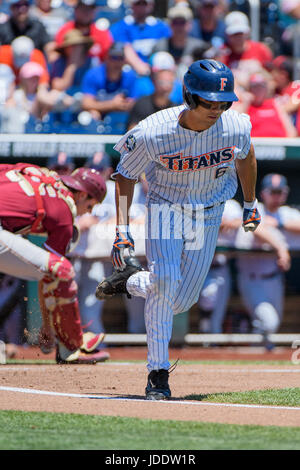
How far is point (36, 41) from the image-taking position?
1091 centimetres

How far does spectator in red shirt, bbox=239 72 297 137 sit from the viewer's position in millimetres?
10023

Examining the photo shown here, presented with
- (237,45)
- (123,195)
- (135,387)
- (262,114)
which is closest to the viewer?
(123,195)

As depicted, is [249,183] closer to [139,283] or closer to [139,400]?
[139,283]

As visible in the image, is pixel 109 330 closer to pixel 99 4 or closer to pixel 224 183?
pixel 224 183

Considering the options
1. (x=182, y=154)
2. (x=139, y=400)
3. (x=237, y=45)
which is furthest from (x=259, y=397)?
(x=237, y=45)

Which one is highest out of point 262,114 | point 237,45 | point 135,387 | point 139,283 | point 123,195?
point 237,45

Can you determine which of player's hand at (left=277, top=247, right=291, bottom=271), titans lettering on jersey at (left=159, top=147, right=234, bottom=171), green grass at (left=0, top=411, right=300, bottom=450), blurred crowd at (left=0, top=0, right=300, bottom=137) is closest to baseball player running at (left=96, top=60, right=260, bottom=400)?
titans lettering on jersey at (left=159, top=147, right=234, bottom=171)

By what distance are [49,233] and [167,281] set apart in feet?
6.42

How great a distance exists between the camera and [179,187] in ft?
17.0

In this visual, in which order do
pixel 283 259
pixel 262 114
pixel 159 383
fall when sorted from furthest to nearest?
pixel 262 114
pixel 283 259
pixel 159 383

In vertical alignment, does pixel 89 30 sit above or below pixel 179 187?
above

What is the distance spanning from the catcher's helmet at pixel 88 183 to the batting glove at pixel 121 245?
188cm

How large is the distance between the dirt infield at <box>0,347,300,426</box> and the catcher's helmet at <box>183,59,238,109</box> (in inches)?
66.5
